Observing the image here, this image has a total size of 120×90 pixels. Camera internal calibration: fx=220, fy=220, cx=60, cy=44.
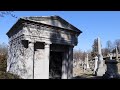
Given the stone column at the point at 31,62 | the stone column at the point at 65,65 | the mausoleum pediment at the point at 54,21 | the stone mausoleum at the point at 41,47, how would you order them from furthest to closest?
the stone column at the point at 65,65, the mausoleum pediment at the point at 54,21, the stone mausoleum at the point at 41,47, the stone column at the point at 31,62

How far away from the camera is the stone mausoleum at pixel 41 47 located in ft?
65.8

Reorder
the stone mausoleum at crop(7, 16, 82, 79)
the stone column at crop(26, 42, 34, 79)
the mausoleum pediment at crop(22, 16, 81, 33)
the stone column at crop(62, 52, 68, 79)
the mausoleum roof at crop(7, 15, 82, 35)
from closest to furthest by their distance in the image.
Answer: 1. the stone column at crop(26, 42, 34, 79)
2. the stone mausoleum at crop(7, 16, 82, 79)
3. the mausoleum roof at crop(7, 15, 82, 35)
4. the mausoleum pediment at crop(22, 16, 81, 33)
5. the stone column at crop(62, 52, 68, 79)

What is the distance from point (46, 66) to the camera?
2167 cm

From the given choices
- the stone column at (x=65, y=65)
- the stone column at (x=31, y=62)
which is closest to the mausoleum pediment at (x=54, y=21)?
the stone column at (x=31, y=62)

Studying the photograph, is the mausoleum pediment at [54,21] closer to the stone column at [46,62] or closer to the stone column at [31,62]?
the stone column at [46,62]

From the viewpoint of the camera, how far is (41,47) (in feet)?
73.8

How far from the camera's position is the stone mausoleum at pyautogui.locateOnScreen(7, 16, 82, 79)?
2005 cm

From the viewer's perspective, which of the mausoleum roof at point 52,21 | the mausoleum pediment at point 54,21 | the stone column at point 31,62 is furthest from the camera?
the mausoleum pediment at point 54,21

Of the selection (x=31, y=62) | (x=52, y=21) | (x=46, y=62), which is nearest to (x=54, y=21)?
(x=52, y=21)

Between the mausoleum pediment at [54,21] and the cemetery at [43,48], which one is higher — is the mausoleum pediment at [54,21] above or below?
above

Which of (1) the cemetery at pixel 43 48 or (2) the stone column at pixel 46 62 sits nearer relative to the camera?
(1) the cemetery at pixel 43 48

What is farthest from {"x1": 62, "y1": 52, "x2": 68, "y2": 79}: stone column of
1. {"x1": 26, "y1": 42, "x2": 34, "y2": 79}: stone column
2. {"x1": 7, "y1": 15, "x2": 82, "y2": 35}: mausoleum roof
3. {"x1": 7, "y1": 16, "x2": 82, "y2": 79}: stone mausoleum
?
{"x1": 26, "y1": 42, "x2": 34, "y2": 79}: stone column

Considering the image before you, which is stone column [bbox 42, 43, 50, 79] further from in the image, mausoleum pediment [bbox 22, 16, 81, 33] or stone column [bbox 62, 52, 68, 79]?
stone column [bbox 62, 52, 68, 79]
